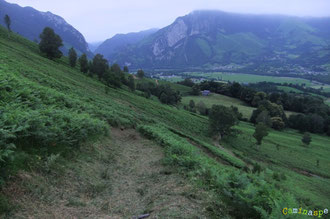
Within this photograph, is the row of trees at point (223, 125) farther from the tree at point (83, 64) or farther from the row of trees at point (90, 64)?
the tree at point (83, 64)

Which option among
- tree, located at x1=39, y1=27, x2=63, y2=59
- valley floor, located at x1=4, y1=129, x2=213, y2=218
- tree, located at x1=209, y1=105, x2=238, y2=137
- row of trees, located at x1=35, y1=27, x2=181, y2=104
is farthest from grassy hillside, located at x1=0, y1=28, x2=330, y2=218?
tree, located at x1=39, y1=27, x2=63, y2=59

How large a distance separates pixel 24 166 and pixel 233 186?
26.4ft

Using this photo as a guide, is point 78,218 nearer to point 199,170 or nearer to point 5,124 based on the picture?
point 5,124

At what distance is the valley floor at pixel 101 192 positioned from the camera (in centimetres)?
623

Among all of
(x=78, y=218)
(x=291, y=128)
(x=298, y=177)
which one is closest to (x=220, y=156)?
(x=298, y=177)

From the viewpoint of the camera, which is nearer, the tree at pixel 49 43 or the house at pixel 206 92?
the tree at pixel 49 43

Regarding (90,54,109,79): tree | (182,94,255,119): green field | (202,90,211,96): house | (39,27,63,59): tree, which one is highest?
(39,27,63,59): tree

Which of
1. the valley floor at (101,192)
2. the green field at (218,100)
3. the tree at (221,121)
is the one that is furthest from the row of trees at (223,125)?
the green field at (218,100)

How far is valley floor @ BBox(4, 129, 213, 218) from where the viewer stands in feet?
20.4

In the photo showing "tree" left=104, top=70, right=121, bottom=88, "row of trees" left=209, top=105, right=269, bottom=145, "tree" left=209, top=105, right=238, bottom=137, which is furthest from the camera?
"tree" left=104, top=70, right=121, bottom=88

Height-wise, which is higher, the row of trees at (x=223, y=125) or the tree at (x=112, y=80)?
the tree at (x=112, y=80)

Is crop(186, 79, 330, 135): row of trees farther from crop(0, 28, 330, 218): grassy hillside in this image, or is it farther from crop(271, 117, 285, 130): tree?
crop(0, 28, 330, 218): grassy hillside

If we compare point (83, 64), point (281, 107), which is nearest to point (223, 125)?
point (83, 64)

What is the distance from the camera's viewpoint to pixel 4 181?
568 centimetres
